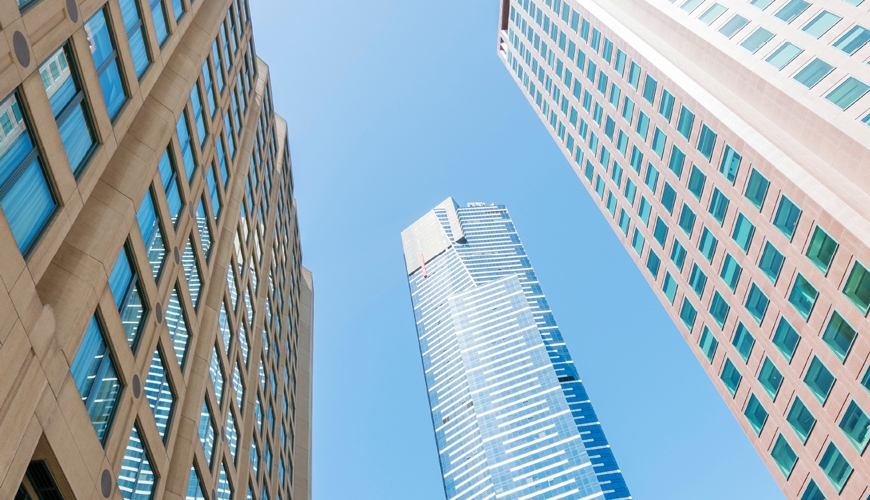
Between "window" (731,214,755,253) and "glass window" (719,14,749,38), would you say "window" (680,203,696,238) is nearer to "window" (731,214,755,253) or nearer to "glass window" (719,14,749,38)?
"window" (731,214,755,253)

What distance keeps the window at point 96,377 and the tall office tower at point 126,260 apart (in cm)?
6

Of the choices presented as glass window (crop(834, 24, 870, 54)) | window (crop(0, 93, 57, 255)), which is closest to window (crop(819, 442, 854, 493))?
glass window (crop(834, 24, 870, 54))

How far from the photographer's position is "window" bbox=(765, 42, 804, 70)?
30.9 metres

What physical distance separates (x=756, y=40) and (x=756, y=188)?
7363mm

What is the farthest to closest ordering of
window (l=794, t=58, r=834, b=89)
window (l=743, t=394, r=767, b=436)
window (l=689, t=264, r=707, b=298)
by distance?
window (l=689, t=264, r=707, b=298), window (l=743, t=394, r=767, b=436), window (l=794, t=58, r=834, b=89)

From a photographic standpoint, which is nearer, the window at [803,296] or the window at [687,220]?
the window at [803,296]

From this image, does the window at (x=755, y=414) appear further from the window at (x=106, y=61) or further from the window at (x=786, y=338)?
the window at (x=106, y=61)

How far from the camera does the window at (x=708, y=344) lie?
4016 centimetres

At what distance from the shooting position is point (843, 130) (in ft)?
90.8

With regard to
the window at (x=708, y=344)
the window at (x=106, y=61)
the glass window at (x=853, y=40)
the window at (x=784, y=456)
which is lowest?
the window at (x=784, y=456)

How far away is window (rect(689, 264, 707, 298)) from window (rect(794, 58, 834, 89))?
13.5 metres

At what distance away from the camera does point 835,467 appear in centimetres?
2988

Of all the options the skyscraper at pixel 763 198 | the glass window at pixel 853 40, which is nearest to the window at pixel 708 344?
the skyscraper at pixel 763 198

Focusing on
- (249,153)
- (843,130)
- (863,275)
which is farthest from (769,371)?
(249,153)
